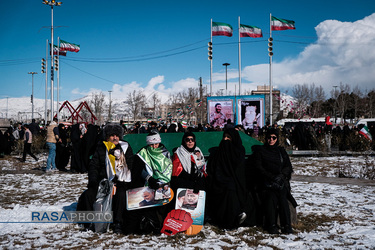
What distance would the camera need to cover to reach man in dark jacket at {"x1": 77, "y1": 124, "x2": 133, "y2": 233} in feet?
14.7

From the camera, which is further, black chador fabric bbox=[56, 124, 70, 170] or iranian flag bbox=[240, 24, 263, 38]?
iranian flag bbox=[240, 24, 263, 38]

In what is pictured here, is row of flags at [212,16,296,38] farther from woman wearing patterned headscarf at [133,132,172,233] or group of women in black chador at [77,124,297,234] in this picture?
woman wearing patterned headscarf at [133,132,172,233]

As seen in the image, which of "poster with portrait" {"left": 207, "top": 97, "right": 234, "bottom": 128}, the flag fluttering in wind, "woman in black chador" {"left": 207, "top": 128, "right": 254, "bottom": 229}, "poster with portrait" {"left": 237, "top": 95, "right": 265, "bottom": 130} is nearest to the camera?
"woman in black chador" {"left": 207, "top": 128, "right": 254, "bottom": 229}

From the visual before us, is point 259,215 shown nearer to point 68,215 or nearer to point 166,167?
point 166,167

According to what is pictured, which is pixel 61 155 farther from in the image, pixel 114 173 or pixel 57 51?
pixel 57 51

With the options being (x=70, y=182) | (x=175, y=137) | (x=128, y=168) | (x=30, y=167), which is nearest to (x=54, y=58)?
(x=30, y=167)

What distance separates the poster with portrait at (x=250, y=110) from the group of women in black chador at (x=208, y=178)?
18.3 m

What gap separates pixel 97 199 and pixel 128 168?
0.60m

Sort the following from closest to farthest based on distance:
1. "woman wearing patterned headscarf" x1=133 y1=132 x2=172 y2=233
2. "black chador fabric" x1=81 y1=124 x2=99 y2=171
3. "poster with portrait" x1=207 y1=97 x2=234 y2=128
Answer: "woman wearing patterned headscarf" x1=133 y1=132 x2=172 y2=233 → "black chador fabric" x1=81 y1=124 x2=99 y2=171 → "poster with portrait" x1=207 y1=97 x2=234 y2=128

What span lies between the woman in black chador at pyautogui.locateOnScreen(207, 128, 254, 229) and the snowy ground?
0.20 meters

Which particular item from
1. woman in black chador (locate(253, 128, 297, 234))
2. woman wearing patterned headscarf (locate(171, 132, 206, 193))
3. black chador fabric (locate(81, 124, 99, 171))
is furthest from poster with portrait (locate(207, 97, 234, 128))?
woman wearing patterned headscarf (locate(171, 132, 206, 193))

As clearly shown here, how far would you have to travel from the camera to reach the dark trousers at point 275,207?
14.7 ft

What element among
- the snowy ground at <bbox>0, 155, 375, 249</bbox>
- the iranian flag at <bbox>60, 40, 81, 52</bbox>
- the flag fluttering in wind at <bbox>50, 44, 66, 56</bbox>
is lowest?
the snowy ground at <bbox>0, 155, 375, 249</bbox>

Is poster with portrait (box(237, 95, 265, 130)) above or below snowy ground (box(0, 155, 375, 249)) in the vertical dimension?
above
